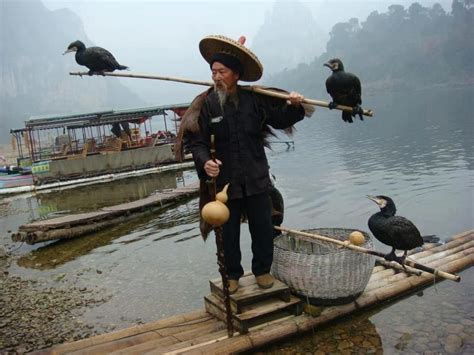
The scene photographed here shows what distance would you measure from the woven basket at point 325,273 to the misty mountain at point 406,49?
309 feet

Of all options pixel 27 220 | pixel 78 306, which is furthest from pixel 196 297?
pixel 27 220

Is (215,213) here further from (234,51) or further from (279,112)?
(234,51)

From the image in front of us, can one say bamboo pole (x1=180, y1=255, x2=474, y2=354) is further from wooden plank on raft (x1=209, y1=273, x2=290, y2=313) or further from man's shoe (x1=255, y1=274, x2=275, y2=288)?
man's shoe (x1=255, y1=274, x2=275, y2=288)

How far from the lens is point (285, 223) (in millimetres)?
13930

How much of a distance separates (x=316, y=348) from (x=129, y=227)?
10528 millimetres

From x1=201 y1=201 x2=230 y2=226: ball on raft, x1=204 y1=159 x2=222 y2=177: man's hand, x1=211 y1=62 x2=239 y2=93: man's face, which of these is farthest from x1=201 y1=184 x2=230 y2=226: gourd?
x1=211 y1=62 x2=239 y2=93: man's face

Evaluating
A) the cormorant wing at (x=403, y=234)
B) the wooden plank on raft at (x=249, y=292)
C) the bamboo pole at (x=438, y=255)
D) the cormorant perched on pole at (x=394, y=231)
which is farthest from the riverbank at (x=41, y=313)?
the cormorant wing at (x=403, y=234)

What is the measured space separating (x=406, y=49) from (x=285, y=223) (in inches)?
3979

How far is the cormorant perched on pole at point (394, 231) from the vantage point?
4.54m

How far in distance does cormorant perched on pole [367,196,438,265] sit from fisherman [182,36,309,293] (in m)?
1.21

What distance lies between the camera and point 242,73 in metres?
4.96

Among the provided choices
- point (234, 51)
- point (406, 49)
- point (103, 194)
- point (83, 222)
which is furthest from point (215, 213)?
point (406, 49)

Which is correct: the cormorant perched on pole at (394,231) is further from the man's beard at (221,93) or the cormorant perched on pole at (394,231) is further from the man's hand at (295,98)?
the man's beard at (221,93)

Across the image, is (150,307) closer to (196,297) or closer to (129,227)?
(196,297)
